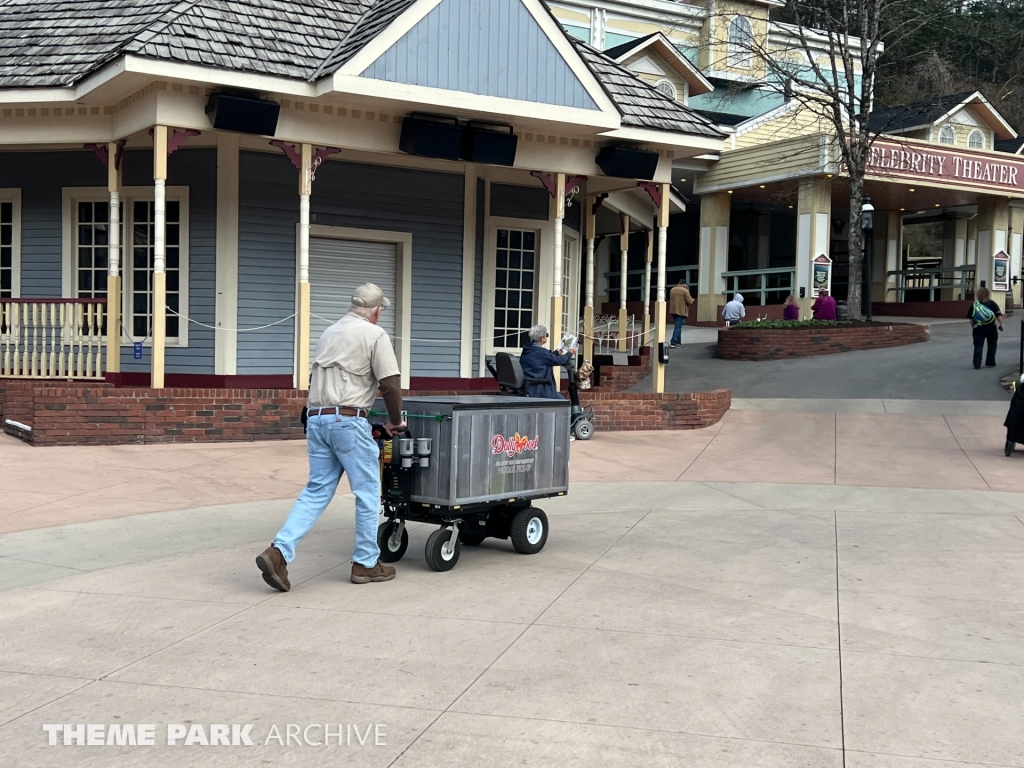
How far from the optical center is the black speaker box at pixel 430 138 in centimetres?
1413

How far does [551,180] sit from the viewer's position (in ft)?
51.1

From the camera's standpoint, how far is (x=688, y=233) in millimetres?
36188

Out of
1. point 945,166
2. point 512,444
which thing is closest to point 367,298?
point 512,444

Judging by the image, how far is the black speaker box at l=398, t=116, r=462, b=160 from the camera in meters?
14.1

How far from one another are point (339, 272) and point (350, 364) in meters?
9.53

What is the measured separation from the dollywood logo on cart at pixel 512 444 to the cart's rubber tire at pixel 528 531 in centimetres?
51

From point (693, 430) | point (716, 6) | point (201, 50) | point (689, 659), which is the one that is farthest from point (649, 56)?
point (689, 659)

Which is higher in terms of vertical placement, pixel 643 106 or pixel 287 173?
pixel 643 106

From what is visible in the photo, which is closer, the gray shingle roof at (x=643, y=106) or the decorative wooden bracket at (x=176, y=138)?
the decorative wooden bracket at (x=176, y=138)

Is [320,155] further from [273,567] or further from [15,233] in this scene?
[273,567]

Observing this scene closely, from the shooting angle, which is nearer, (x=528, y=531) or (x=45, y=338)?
(x=528, y=531)

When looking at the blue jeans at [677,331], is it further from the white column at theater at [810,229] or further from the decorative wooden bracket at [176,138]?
the decorative wooden bracket at [176,138]

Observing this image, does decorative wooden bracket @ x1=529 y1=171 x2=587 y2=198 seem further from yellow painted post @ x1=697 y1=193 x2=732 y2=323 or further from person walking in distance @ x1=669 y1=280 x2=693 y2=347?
yellow painted post @ x1=697 y1=193 x2=732 y2=323

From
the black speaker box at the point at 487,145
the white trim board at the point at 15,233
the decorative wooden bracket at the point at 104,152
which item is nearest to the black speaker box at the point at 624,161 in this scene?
the black speaker box at the point at 487,145
